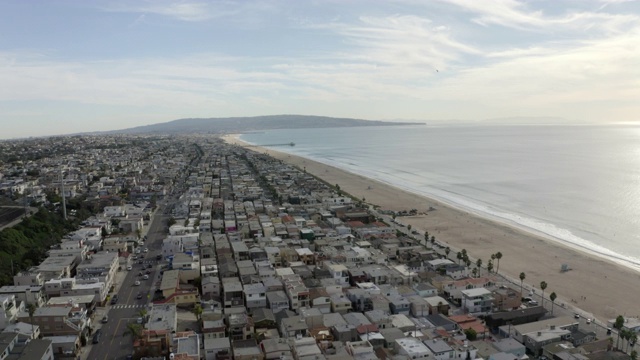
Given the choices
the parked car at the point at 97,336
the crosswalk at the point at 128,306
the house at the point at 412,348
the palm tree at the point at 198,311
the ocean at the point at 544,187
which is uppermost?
the ocean at the point at 544,187

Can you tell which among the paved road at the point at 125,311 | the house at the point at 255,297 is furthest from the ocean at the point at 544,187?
the paved road at the point at 125,311

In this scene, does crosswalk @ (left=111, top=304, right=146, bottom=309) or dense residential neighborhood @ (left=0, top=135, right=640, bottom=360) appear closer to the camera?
dense residential neighborhood @ (left=0, top=135, right=640, bottom=360)

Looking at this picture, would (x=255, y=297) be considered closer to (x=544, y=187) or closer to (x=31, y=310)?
(x=31, y=310)

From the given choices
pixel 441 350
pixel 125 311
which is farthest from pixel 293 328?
pixel 125 311

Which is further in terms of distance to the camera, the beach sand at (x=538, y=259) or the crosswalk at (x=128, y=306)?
the beach sand at (x=538, y=259)

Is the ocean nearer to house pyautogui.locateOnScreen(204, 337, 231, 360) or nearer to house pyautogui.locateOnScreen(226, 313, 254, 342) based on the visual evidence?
house pyautogui.locateOnScreen(226, 313, 254, 342)

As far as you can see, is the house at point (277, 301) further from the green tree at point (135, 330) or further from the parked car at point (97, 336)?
the parked car at point (97, 336)

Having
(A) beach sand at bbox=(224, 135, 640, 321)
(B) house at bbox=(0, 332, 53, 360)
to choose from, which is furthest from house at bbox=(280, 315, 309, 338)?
(A) beach sand at bbox=(224, 135, 640, 321)
